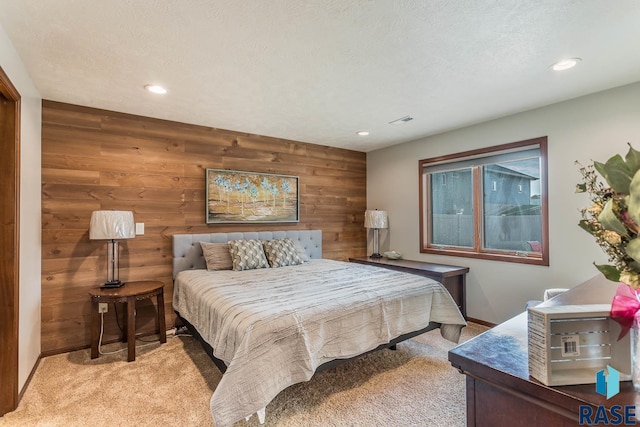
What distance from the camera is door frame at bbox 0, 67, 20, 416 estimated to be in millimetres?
2072

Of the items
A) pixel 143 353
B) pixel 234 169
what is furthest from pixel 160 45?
pixel 143 353

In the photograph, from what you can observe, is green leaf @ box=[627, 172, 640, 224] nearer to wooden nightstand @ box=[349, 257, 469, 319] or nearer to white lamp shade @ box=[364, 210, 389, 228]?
wooden nightstand @ box=[349, 257, 469, 319]

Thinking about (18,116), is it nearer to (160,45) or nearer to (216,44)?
(160,45)

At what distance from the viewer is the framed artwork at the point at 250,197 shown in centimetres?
389

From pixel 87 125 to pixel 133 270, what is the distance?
157cm

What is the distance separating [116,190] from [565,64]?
421 cm

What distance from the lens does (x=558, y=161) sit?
3.12 meters

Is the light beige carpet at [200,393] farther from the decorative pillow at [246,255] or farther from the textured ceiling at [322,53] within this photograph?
the textured ceiling at [322,53]

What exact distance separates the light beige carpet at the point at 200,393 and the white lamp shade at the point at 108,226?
113 centimetres

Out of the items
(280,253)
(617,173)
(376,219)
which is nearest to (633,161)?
(617,173)

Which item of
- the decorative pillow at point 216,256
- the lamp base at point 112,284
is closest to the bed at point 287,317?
the decorative pillow at point 216,256

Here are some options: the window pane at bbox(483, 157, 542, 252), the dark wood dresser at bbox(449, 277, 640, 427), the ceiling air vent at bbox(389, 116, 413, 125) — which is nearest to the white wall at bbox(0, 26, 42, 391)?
the dark wood dresser at bbox(449, 277, 640, 427)

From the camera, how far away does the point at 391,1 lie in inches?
65.6

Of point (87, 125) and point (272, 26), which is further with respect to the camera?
point (87, 125)
